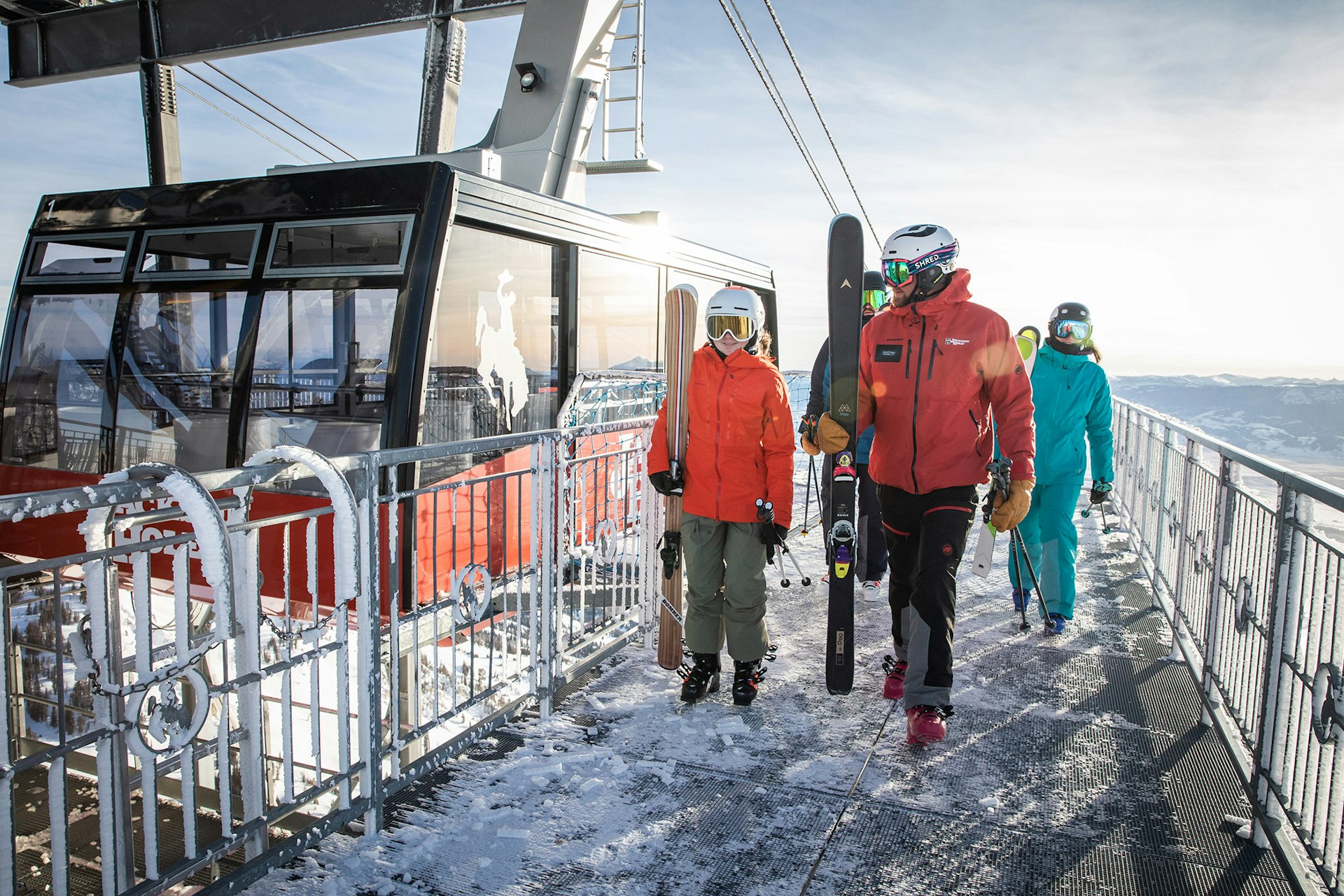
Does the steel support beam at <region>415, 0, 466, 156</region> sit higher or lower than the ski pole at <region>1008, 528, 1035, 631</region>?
higher

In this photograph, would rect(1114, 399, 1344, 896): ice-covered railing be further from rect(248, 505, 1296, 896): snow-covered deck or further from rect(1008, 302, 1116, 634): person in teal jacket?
rect(1008, 302, 1116, 634): person in teal jacket

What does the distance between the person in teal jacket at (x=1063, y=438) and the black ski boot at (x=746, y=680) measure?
80.9 inches

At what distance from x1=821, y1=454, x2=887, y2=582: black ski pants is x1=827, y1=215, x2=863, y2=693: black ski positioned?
158 cm

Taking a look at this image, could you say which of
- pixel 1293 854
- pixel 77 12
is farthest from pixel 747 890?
pixel 77 12

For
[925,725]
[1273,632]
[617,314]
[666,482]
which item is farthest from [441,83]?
[1273,632]

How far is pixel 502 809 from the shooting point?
2.84 metres

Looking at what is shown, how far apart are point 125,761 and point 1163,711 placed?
12.9ft

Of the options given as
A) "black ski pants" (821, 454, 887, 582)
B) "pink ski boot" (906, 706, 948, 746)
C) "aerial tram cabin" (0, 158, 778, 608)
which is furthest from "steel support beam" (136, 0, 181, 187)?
"pink ski boot" (906, 706, 948, 746)

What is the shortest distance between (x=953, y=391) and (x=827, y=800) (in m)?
1.68

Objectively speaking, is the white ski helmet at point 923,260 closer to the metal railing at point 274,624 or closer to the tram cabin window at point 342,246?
the metal railing at point 274,624

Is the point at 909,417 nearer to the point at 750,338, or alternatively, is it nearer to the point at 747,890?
the point at 750,338

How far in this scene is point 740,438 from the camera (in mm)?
3658

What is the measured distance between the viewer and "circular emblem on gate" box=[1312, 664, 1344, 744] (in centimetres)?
225

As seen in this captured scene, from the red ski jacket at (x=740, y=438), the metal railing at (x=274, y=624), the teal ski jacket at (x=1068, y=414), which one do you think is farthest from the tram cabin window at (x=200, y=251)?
the teal ski jacket at (x=1068, y=414)
